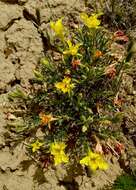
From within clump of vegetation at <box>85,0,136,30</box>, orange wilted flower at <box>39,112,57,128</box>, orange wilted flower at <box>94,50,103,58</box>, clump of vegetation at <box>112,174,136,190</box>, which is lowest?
clump of vegetation at <box>112,174,136,190</box>

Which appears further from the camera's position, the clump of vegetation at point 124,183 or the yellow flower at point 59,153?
the clump of vegetation at point 124,183

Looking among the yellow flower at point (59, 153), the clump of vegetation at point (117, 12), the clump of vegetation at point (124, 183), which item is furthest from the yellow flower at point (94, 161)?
the clump of vegetation at point (117, 12)

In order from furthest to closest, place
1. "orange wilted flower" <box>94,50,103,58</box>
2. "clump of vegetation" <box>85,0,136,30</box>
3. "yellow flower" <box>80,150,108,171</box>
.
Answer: "clump of vegetation" <box>85,0,136,30</box>, "orange wilted flower" <box>94,50,103,58</box>, "yellow flower" <box>80,150,108,171</box>

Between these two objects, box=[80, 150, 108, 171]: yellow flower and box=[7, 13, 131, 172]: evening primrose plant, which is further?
box=[7, 13, 131, 172]: evening primrose plant

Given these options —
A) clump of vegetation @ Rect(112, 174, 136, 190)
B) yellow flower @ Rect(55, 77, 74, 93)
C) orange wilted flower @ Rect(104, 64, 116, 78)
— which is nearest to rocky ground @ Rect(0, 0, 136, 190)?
clump of vegetation @ Rect(112, 174, 136, 190)

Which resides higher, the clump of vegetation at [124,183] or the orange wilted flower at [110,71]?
the orange wilted flower at [110,71]

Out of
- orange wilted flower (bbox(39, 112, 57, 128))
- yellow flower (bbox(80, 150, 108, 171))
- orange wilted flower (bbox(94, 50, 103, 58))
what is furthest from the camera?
orange wilted flower (bbox(94, 50, 103, 58))

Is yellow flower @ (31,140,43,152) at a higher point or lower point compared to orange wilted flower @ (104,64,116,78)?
lower

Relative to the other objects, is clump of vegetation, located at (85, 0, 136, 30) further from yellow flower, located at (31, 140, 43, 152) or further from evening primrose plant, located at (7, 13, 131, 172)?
yellow flower, located at (31, 140, 43, 152)

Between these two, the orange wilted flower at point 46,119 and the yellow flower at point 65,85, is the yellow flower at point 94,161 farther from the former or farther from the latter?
the yellow flower at point 65,85
